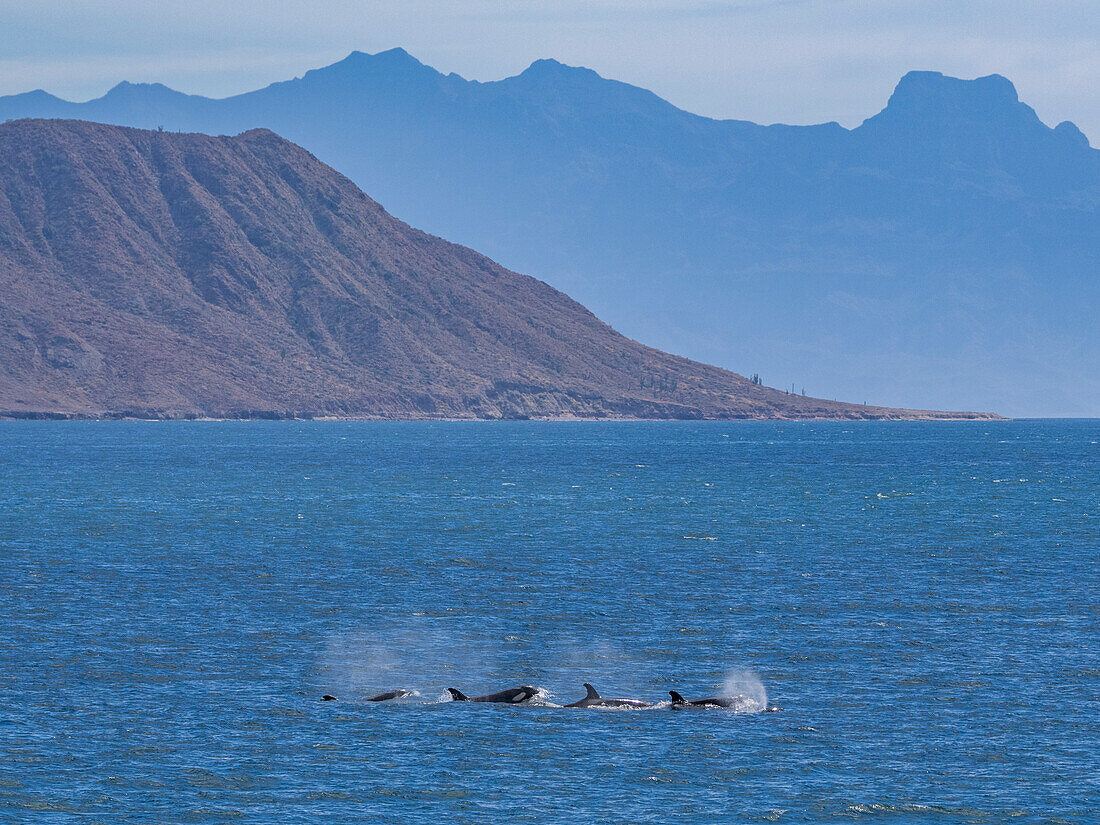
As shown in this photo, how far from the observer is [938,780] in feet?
105

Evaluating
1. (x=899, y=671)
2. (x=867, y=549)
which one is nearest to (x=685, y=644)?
(x=899, y=671)

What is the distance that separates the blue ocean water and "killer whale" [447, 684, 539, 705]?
698 mm

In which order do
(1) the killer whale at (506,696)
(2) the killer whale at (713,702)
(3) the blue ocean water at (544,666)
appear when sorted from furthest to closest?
(1) the killer whale at (506,696) → (2) the killer whale at (713,702) → (3) the blue ocean water at (544,666)

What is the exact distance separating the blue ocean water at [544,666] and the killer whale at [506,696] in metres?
0.70

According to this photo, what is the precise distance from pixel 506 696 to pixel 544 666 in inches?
207

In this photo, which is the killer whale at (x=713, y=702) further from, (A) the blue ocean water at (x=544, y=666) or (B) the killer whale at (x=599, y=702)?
(B) the killer whale at (x=599, y=702)

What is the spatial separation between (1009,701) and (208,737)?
2183 cm

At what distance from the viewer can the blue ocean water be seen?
3130 centimetres

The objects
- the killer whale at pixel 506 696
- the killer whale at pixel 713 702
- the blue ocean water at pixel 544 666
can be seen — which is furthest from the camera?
the killer whale at pixel 506 696

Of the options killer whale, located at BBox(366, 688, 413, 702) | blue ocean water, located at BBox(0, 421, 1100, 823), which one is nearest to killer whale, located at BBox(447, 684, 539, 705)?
blue ocean water, located at BBox(0, 421, 1100, 823)

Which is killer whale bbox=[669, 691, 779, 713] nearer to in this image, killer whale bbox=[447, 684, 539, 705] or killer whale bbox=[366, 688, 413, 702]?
killer whale bbox=[447, 684, 539, 705]

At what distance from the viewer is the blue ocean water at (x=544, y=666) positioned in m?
31.3

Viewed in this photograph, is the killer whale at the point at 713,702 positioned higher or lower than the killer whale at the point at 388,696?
higher

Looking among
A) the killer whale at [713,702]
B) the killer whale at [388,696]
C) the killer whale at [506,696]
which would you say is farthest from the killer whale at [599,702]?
the killer whale at [388,696]
